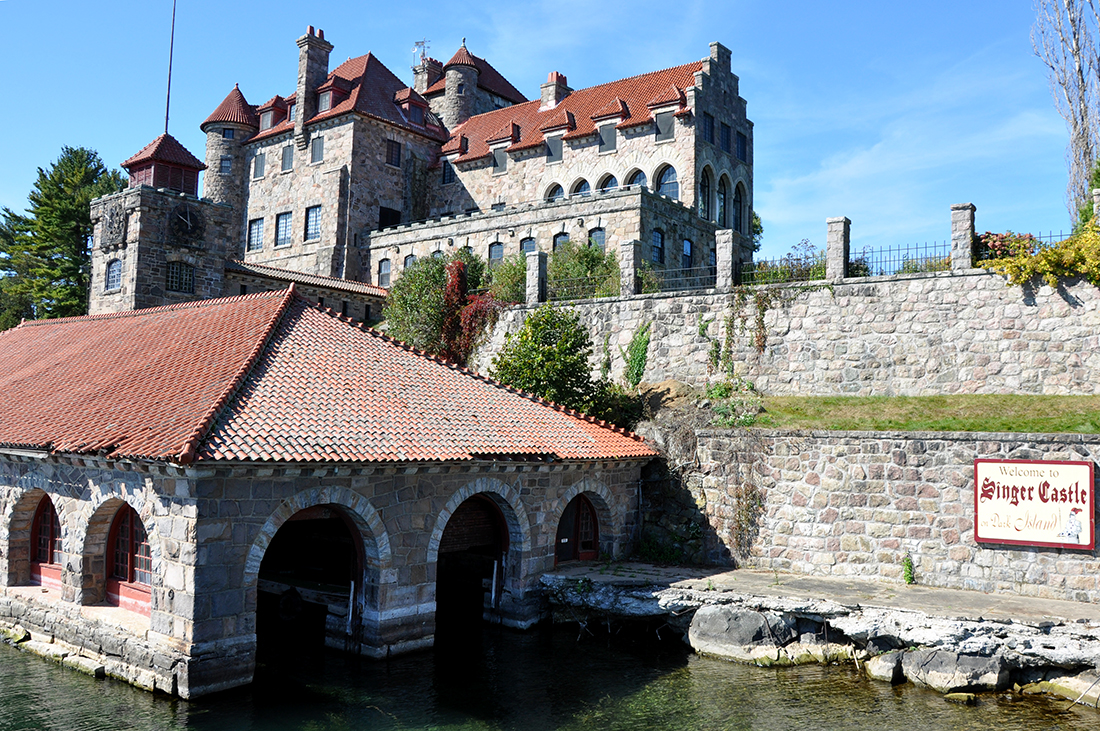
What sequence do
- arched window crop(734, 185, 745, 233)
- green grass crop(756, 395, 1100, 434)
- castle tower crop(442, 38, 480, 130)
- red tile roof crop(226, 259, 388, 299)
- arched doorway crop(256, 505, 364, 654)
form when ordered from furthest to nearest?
castle tower crop(442, 38, 480, 130) < arched window crop(734, 185, 745, 233) < red tile roof crop(226, 259, 388, 299) < green grass crop(756, 395, 1100, 434) < arched doorway crop(256, 505, 364, 654)

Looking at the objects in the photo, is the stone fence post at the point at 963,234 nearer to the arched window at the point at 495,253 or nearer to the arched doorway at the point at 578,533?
the arched doorway at the point at 578,533

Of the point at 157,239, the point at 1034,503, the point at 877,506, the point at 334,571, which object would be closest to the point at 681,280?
the point at 877,506

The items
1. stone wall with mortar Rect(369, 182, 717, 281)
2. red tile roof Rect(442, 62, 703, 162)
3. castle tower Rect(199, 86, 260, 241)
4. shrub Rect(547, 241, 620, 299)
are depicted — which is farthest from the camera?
castle tower Rect(199, 86, 260, 241)

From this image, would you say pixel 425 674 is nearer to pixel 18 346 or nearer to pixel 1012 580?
pixel 1012 580

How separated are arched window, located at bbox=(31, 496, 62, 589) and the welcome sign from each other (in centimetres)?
1939

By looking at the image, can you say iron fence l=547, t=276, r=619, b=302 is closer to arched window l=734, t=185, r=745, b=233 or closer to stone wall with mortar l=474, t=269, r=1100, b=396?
stone wall with mortar l=474, t=269, r=1100, b=396

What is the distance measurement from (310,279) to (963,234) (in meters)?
26.4

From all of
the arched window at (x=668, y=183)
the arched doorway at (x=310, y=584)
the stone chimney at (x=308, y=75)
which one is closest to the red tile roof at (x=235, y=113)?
the stone chimney at (x=308, y=75)

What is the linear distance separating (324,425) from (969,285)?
1717 centimetres

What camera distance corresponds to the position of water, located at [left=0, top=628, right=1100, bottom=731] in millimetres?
13437

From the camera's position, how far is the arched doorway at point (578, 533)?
2114 centimetres

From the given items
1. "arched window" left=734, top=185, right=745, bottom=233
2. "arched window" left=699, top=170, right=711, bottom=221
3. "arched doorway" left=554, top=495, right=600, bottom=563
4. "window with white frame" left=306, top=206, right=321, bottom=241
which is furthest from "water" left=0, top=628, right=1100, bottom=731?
"window with white frame" left=306, top=206, right=321, bottom=241

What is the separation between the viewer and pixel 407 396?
62.0 feet

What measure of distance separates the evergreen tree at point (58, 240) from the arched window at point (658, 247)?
3202cm
